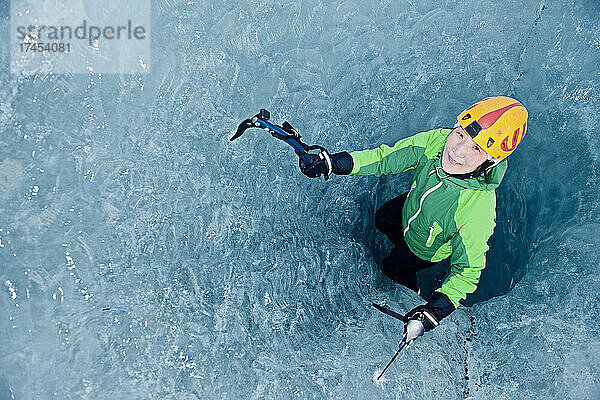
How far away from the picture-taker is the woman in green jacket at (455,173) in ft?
5.18

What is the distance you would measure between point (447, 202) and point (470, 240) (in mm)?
154

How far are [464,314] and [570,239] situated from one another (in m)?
0.50

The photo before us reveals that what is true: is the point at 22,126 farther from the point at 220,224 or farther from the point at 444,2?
the point at 444,2

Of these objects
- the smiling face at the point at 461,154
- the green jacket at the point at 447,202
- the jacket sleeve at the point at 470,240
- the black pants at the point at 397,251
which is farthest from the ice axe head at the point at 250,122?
the black pants at the point at 397,251

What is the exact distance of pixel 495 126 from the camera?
1.56 metres

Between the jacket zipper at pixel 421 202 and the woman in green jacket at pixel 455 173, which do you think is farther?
the jacket zipper at pixel 421 202

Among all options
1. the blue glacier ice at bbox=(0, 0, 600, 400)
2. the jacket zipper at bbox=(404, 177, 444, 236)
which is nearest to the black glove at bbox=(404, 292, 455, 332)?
the blue glacier ice at bbox=(0, 0, 600, 400)

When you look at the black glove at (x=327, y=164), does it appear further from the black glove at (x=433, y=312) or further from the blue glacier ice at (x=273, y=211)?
the black glove at (x=433, y=312)

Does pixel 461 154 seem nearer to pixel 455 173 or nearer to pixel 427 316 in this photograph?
pixel 455 173

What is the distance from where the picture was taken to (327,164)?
1696mm

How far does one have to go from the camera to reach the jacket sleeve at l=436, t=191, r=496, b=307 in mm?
1660

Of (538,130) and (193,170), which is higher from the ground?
(538,130)

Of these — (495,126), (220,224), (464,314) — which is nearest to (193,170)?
(220,224)

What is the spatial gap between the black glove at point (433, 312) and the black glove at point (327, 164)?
53 cm
